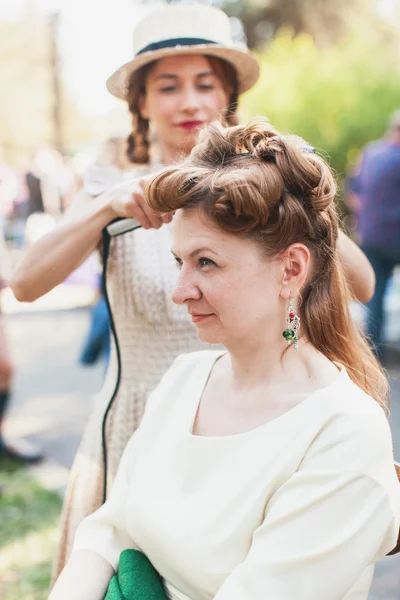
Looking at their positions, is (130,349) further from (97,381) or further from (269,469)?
(97,381)

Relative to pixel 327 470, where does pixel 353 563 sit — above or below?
below

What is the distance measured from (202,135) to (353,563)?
3.09ft

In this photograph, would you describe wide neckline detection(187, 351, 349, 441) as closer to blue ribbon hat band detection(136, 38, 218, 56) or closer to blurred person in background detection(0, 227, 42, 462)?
blue ribbon hat band detection(136, 38, 218, 56)

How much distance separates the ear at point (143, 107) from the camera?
2.25 meters

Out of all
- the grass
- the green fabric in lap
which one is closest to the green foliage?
the grass

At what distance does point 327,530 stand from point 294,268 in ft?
1.73

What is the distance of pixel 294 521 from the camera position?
4.34ft

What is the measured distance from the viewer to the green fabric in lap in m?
1.48

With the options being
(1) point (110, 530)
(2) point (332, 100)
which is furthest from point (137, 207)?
(2) point (332, 100)

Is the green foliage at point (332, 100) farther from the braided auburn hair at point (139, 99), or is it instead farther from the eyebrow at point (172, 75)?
the eyebrow at point (172, 75)

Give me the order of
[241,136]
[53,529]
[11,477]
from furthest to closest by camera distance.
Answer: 1. [11,477]
2. [53,529]
3. [241,136]

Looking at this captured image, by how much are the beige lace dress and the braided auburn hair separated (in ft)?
0.72

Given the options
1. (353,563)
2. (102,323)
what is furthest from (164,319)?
(102,323)

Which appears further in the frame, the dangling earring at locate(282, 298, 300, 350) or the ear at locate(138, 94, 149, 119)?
the ear at locate(138, 94, 149, 119)
